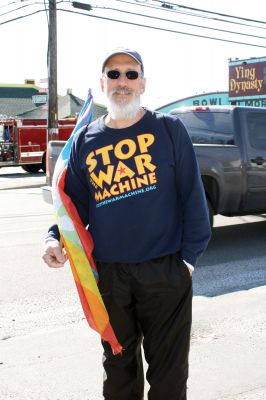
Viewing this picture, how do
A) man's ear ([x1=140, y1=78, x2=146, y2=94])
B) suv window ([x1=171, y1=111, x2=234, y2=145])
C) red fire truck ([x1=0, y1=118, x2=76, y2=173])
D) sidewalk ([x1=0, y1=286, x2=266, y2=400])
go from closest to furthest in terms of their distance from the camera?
1. man's ear ([x1=140, y1=78, x2=146, y2=94])
2. sidewalk ([x1=0, y1=286, x2=266, y2=400])
3. suv window ([x1=171, y1=111, x2=234, y2=145])
4. red fire truck ([x1=0, y1=118, x2=76, y2=173])

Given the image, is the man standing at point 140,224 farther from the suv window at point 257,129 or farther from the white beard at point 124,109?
the suv window at point 257,129

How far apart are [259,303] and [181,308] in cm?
265

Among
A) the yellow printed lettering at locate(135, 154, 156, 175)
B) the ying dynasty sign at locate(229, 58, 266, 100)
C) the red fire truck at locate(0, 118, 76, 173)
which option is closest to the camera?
the yellow printed lettering at locate(135, 154, 156, 175)

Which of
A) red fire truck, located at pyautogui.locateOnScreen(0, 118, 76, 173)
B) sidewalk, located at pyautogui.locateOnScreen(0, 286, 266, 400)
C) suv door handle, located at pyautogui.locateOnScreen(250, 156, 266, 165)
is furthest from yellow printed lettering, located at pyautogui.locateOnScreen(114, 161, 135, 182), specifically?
red fire truck, located at pyautogui.locateOnScreen(0, 118, 76, 173)

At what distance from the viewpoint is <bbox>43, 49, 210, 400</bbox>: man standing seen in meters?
2.44

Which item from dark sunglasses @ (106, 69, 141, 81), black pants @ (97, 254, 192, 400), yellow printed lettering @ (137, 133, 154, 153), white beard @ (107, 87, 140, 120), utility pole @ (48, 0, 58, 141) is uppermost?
utility pole @ (48, 0, 58, 141)

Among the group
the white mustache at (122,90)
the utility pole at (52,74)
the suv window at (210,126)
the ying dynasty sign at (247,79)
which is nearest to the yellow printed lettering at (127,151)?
the white mustache at (122,90)

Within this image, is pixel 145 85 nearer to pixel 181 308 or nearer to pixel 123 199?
pixel 123 199

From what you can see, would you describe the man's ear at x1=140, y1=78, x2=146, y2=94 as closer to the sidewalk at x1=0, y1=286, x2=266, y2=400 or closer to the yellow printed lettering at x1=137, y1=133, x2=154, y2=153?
the yellow printed lettering at x1=137, y1=133, x2=154, y2=153

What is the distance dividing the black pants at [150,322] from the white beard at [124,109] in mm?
652

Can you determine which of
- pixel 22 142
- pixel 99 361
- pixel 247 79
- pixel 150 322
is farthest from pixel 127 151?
pixel 247 79

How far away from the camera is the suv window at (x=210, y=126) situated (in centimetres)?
727

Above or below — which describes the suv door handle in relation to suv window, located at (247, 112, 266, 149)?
below

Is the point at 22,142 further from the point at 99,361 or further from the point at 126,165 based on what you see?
the point at 126,165
